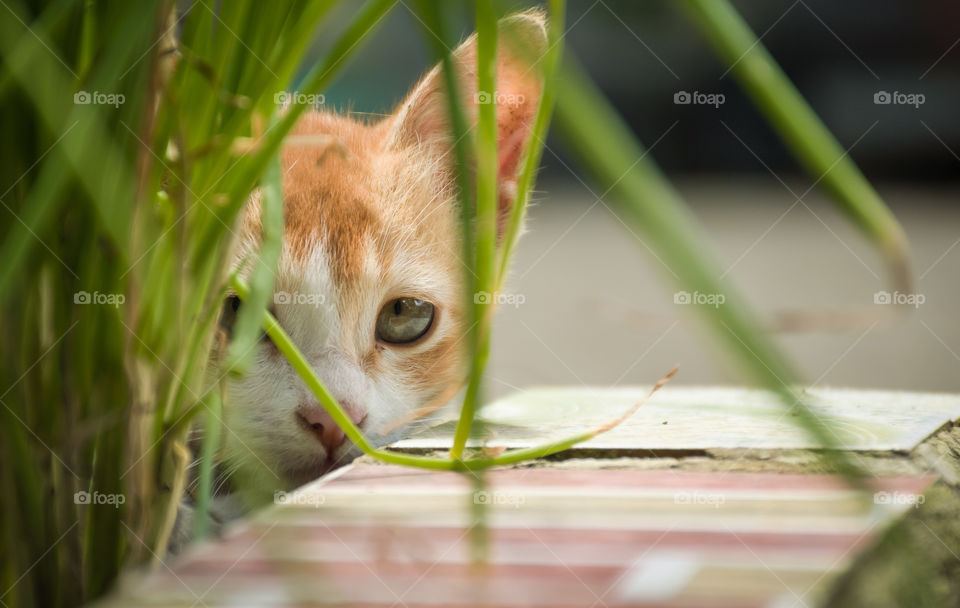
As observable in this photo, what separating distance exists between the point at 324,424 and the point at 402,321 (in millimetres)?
300

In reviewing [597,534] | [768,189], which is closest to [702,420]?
[597,534]

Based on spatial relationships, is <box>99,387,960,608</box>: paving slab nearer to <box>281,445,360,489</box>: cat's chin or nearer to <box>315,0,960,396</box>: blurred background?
<box>281,445,360,489</box>: cat's chin

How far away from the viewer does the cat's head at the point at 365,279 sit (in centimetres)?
128

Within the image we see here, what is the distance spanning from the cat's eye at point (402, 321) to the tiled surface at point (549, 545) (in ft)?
2.15

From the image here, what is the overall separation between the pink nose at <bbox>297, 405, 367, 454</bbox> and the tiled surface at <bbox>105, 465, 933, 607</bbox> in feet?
1.35

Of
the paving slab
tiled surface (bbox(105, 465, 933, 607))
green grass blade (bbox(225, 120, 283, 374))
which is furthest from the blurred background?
green grass blade (bbox(225, 120, 283, 374))

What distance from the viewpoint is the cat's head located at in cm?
128

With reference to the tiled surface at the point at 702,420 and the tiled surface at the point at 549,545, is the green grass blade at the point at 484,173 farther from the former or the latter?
the tiled surface at the point at 702,420

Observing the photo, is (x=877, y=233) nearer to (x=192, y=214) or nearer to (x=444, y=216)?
(x=192, y=214)

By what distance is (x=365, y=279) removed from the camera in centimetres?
141

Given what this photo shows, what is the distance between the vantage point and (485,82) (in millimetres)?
495

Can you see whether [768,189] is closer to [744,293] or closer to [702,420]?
[744,293]

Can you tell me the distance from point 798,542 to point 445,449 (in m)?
0.48

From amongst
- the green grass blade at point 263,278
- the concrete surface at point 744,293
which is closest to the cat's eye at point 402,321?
the concrete surface at point 744,293
